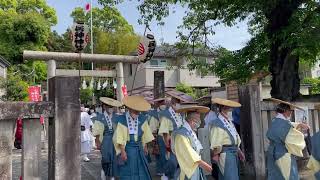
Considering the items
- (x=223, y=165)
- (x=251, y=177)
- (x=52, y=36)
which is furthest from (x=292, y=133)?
(x=52, y=36)

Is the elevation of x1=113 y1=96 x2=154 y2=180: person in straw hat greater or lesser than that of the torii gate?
lesser

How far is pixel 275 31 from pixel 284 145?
4442 millimetres

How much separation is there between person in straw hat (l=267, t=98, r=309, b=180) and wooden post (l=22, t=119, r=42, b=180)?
3466 millimetres

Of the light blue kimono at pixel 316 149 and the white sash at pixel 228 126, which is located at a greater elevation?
the white sash at pixel 228 126

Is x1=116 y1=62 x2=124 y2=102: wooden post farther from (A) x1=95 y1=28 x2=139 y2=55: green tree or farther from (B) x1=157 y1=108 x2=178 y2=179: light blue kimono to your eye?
(A) x1=95 y1=28 x2=139 y2=55: green tree

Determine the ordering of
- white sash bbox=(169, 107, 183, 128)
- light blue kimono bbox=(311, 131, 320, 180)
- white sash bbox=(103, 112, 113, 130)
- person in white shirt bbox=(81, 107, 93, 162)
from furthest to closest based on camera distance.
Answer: person in white shirt bbox=(81, 107, 93, 162) < white sash bbox=(103, 112, 113, 130) < white sash bbox=(169, 107, 183, 128) < light blue kimono bbox=(311, 131, 320, 180)

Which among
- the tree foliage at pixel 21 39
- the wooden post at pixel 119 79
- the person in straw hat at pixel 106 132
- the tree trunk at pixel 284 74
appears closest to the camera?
the person in straw hat at pixel 106 132

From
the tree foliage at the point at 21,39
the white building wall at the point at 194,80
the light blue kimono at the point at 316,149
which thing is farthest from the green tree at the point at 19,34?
the light blue kimono at the point at 316,149

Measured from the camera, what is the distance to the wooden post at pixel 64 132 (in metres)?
4.72

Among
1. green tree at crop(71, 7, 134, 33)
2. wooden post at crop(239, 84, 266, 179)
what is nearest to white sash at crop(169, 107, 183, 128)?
wooden post at crop(239, 84, 266, 179)

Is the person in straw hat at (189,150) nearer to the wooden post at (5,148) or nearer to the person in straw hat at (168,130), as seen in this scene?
the wooden post at (5,148)

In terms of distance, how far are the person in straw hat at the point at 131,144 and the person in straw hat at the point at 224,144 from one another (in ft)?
3.89

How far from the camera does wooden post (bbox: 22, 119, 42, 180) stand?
448cm

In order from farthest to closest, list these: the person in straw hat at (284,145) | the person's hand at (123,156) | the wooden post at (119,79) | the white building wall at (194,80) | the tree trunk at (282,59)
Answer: the white building wall at (194,80)
the wooden post at (119,79)
the tree trunk at (282,59)
the person's hand at (123,156)
the person in straw hat at (284,145)
